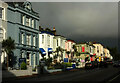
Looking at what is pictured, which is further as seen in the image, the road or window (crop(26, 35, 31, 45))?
window (crop(26, 35, 31, 45))

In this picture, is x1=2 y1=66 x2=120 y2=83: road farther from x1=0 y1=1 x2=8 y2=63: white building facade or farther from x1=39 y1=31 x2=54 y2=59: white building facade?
x1=39 y1=31 x2=54 y2=59: white building facade

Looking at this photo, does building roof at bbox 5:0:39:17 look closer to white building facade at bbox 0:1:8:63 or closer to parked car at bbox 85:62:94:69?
white building facade at bbox 0:1:8:63

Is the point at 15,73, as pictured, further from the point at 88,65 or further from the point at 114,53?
the point at 114,53

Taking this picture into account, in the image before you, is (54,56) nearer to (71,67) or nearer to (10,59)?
(71,67)

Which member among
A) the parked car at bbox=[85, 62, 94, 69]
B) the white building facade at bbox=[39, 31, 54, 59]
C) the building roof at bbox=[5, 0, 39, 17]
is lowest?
the parked car at bbox=[85, 62, 94, 69]

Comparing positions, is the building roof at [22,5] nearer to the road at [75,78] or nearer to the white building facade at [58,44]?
the white building facade at [58,44]

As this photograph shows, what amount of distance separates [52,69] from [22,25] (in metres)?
9.63

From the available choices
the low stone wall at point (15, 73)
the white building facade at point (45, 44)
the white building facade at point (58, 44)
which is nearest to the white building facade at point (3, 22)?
the low stone wall at point (15, 73)

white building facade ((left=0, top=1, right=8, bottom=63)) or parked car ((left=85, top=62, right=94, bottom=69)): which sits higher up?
white building facade ((left=0, top=1, right=8, bottom=63))

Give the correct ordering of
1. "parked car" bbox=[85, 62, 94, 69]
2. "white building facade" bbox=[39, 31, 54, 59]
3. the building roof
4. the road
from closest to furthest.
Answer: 1. the road
2. the building roof
3. "parked car" bbox=[85, 62, 94, 69]
4. "white building facade" bbox=[39, 31, 54, 59]

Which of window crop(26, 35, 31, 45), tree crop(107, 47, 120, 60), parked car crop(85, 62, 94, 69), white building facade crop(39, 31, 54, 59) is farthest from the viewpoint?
tree crop(107, 47, 120, 60)

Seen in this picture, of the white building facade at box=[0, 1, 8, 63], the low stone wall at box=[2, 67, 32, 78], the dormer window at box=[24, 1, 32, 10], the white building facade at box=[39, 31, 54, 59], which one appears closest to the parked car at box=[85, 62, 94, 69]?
the white building facade at box=[39, 31, 54, 59]

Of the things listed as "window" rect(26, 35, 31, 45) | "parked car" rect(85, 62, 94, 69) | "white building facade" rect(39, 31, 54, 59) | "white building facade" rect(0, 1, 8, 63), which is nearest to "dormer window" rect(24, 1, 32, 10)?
"window" rect(26, 35, 31, 45)

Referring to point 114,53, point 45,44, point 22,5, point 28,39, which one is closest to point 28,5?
point 22,5
